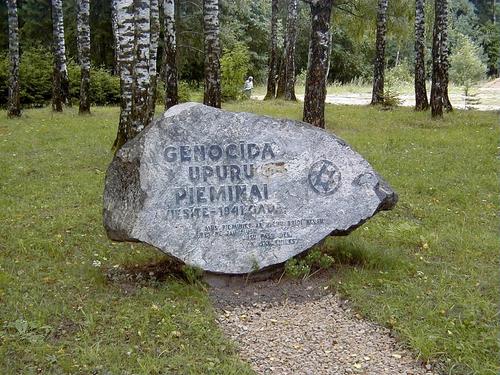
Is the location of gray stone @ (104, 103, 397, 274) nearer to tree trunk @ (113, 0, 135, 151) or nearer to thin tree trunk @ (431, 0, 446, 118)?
tree trunk @ (113, 0, 135, 151)

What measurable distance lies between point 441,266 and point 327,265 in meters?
1.34

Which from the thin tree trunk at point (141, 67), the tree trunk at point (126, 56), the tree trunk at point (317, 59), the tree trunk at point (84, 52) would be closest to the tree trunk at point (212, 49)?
the tree trunk at point (126, 56)

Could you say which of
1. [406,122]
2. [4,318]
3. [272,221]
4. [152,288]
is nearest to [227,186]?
[272,221]

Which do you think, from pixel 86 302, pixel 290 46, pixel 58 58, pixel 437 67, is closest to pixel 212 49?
pixel 437 67

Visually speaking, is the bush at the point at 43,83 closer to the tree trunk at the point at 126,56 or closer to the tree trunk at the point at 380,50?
the tree trunk at the point at 380,50

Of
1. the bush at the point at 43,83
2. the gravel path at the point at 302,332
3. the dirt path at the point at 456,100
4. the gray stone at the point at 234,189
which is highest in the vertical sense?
the bush at the point at 43,83

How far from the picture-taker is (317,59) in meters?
12.5

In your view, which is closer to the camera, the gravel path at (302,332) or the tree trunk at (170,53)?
the gravel path at (302,332)

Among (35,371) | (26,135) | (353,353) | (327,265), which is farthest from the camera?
(26,135)

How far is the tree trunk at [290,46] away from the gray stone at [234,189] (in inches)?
664

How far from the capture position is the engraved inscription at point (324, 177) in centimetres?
655

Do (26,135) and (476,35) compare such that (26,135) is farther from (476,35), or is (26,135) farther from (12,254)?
(476,35)

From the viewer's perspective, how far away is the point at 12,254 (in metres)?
7.10

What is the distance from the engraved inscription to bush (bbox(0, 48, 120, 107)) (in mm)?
20428
